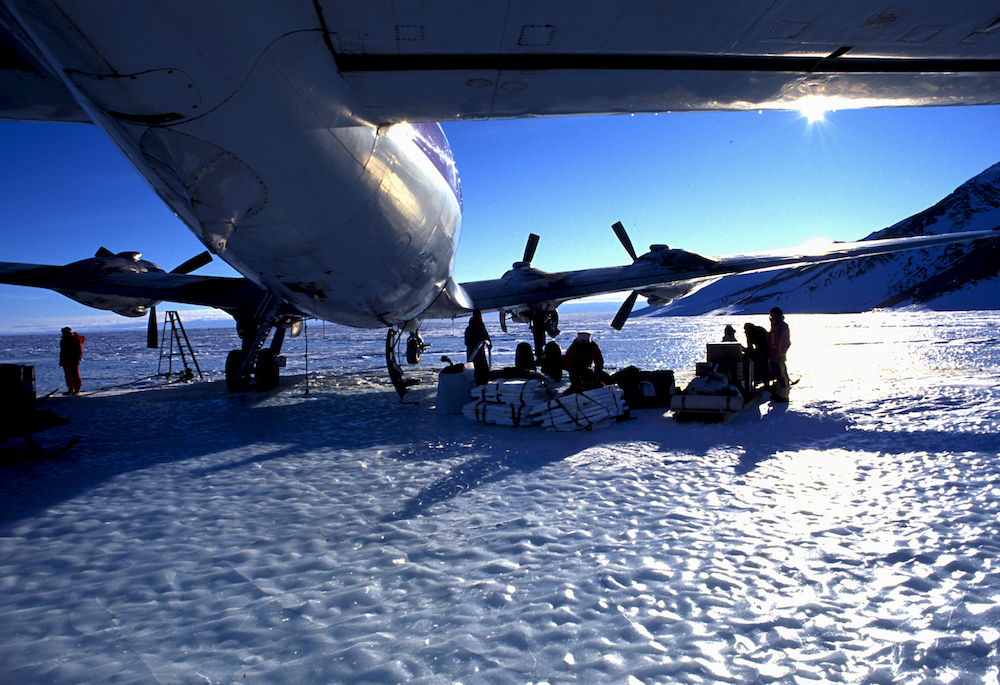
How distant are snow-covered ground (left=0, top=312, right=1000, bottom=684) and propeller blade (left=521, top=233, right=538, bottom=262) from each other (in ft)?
32.5

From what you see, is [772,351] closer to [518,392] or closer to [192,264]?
[518,392]

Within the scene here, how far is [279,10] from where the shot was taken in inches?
108

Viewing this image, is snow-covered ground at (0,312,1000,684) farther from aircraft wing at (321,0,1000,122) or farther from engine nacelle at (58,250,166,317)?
engine nacelle at (58,250,166,317)

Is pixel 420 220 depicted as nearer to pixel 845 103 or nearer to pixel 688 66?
pixel 688 66

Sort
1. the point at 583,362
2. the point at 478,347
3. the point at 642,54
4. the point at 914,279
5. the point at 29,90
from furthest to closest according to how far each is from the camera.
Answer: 1. the point at 914,279
2. the point at 478,347
3. the point at 583,362
4. the point at 29,90
5. the point at 642,54

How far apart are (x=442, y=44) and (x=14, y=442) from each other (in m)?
8.95

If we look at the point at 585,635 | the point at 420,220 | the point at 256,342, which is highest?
the point at 420,220

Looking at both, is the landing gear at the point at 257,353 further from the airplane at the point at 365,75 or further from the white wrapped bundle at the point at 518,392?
the airplane at the point at 365,75

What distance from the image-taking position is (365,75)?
3.35 meters

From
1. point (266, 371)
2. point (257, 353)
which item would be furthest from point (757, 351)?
point (266, 371)

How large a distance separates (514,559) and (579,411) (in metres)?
4.42

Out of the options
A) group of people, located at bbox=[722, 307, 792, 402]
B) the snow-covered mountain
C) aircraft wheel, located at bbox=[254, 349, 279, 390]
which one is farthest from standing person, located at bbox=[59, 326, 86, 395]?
the snow-covered mountain

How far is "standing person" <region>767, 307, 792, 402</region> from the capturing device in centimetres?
955

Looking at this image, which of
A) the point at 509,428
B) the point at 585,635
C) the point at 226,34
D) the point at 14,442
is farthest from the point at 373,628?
the point at 14,442
